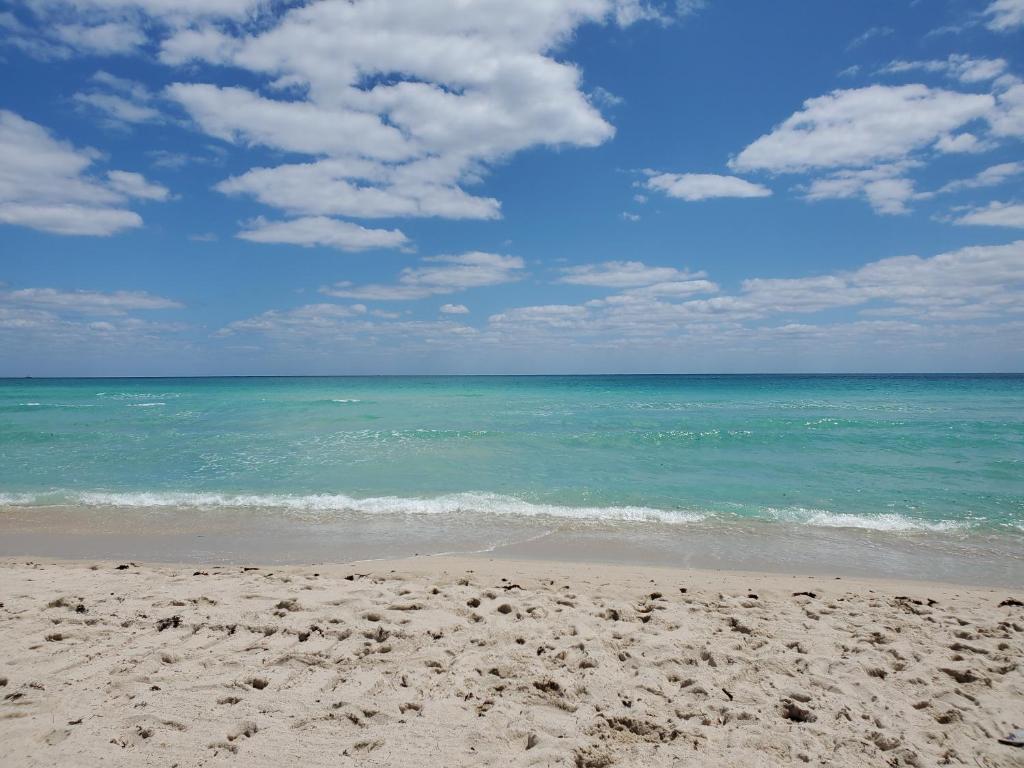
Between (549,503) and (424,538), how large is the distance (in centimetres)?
299

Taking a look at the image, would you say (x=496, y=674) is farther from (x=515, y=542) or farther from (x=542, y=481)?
(x=542, y=481)

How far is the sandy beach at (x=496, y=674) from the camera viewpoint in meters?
3.33

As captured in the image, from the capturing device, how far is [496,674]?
418cm

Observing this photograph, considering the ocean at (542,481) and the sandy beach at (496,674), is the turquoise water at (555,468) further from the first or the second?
the sandy beach at (496,674)

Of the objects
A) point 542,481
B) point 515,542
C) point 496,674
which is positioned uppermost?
point 496,674

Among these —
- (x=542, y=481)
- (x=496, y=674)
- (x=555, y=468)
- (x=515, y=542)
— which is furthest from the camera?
(x=555, y=468)

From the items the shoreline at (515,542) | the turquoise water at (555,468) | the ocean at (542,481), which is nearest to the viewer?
the shoreline at (515,542)

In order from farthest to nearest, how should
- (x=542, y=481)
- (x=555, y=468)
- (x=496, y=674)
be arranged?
(x=555, y=468), (x=542, y=481), (x=496, y=674)

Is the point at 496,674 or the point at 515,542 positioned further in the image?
the point at 515,542

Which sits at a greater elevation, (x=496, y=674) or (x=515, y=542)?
(x=496, y=674)

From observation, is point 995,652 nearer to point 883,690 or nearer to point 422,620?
point 883,690

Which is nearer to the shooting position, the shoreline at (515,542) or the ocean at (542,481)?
the shoreline at (515,542)

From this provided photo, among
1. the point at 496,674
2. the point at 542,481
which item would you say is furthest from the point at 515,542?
the point at 496,674

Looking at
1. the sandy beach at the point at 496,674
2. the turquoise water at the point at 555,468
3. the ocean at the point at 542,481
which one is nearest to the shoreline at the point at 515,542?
the ocean at the point at 542,481
